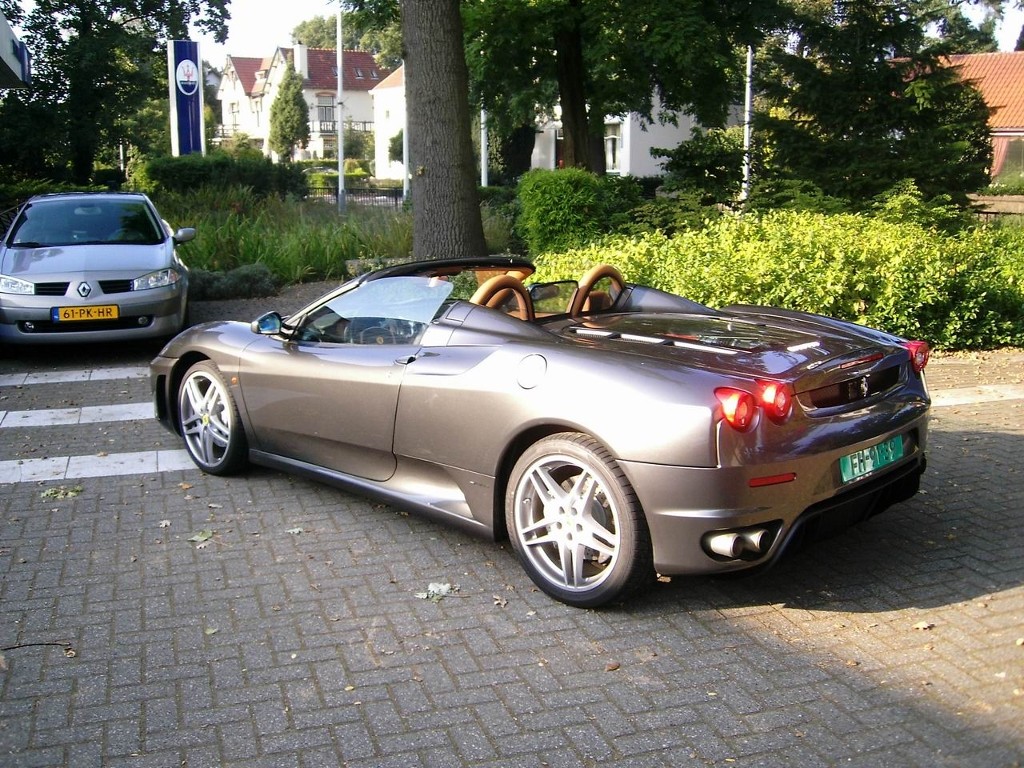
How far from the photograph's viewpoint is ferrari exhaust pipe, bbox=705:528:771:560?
3912 millimetres

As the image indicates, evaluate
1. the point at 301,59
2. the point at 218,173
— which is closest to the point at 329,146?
the point at 301,59

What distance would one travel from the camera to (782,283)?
916cm

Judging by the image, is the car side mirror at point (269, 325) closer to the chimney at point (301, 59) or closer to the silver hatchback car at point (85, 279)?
the silver hatchback car at point (85, 279)

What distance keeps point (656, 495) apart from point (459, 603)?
105 centimetres

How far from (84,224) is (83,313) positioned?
71.9 inches

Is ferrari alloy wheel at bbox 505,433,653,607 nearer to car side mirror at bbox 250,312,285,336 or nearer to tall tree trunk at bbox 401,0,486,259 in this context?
car side mirror at bbox 250,312,285,336

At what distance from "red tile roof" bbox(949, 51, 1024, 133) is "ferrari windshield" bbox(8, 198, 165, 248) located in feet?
145

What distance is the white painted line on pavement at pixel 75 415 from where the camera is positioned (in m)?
7.85

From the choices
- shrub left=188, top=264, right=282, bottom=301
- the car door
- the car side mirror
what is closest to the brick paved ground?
the car door

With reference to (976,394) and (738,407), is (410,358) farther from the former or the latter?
(976,394)

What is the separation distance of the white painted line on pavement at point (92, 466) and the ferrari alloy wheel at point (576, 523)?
2.97 metres

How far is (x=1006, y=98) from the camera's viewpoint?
48.9 meters

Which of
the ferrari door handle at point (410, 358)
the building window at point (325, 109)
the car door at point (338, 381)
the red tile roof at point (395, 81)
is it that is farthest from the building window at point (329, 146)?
the ferrari door handle at point (410, 358)

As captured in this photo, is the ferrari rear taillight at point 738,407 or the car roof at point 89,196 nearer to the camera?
the ferrari rear taillight at point 738,407
